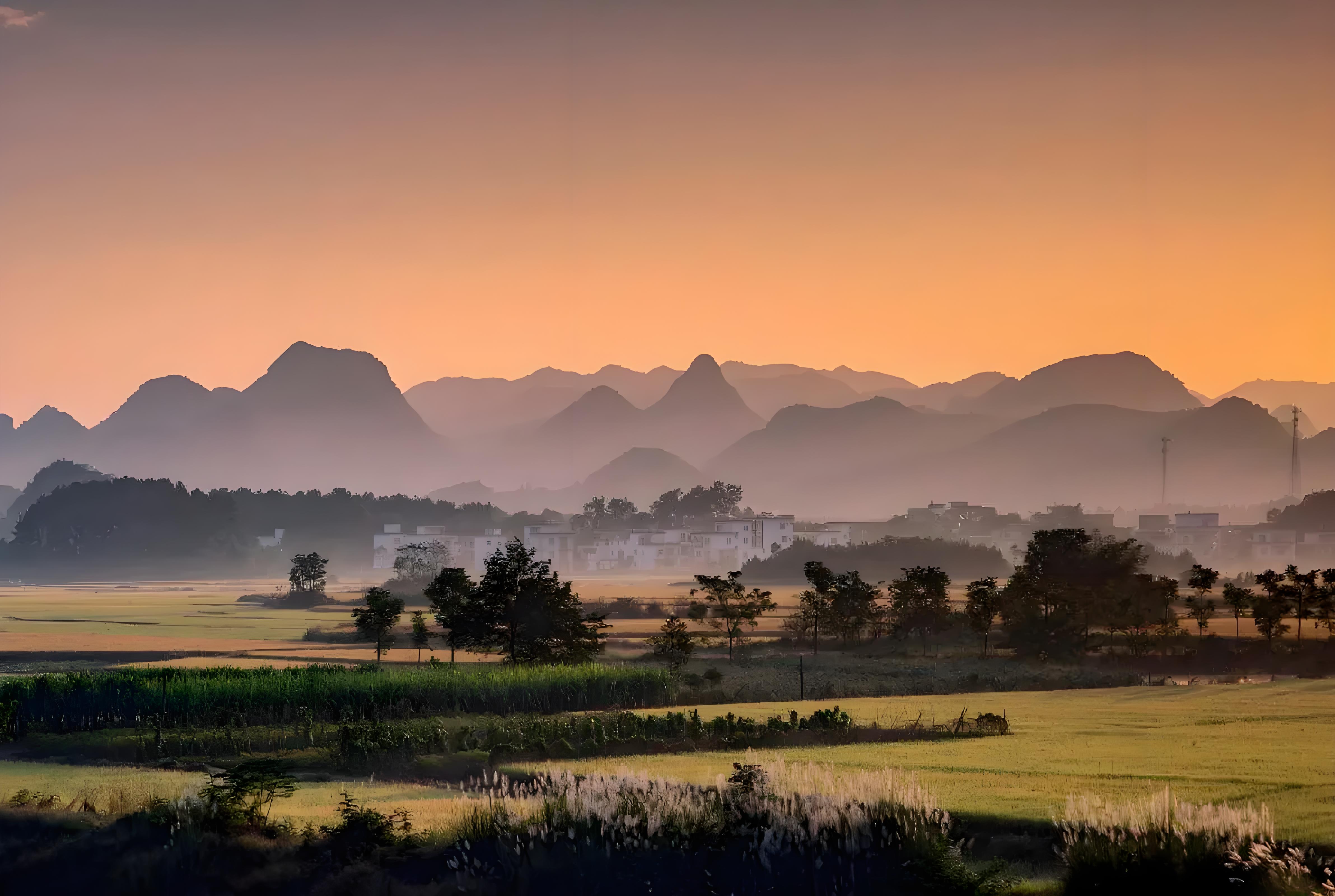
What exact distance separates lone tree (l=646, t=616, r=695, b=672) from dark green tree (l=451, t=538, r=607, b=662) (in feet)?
13.1

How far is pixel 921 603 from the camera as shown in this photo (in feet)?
255

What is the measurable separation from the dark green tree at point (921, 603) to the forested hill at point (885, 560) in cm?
8777

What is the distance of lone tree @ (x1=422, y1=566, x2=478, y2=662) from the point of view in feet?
193

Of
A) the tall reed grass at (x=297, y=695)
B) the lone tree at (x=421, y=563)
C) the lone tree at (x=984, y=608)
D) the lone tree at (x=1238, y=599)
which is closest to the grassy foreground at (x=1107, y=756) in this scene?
the tall reed grass at (x=297, y=695)

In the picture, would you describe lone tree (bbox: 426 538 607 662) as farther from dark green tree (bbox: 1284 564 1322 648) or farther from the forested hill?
the forested hill

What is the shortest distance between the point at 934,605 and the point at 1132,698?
1223 inches

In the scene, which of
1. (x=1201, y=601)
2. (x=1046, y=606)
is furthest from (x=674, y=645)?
(x=1201, y=601)

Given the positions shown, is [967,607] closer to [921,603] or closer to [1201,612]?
[921,603]

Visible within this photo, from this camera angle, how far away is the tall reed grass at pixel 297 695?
132 ft

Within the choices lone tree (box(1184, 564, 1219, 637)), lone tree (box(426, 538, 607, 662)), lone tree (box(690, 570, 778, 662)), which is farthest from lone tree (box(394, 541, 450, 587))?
lone tree (box(1184, 564, 1219, 637))

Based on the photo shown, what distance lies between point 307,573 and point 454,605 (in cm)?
6743

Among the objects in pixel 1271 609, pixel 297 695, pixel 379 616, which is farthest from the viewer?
pixel 1271 609

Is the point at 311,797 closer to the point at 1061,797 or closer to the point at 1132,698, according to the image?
the point at 1061,797

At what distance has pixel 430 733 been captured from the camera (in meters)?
35.5
